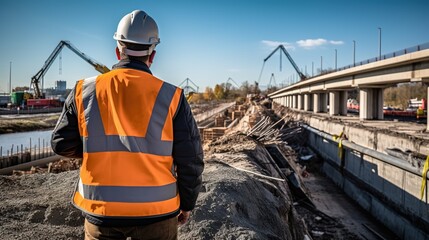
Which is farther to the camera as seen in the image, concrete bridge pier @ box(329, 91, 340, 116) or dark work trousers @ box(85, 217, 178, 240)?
concrete bridge pier @ box(329, 91, 340, 116)

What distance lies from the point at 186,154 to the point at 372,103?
2462cm

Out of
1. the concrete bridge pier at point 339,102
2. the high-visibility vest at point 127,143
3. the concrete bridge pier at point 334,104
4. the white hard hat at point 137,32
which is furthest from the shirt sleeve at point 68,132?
the concrete bridge pier at point 339,102

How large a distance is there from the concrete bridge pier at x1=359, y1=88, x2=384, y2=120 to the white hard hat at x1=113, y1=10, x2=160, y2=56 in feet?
79.7

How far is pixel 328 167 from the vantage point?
67.4 feet

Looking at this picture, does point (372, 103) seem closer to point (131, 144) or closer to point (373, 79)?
point (373, 79)

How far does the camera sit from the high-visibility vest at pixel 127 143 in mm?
2121

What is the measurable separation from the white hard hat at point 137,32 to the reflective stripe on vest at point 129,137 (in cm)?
34

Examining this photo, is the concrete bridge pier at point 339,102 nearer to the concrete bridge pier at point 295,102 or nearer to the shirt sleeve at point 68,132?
the concrete bridge pier at point 295,102

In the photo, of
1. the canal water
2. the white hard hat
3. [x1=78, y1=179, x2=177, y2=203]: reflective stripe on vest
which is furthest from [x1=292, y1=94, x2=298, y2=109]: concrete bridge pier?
[x1=78, y1=179, x2=177, y2=203]: reflective stripe on vest

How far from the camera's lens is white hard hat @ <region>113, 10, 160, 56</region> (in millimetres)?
2344

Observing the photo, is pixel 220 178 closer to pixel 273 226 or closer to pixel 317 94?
pixel 273 226

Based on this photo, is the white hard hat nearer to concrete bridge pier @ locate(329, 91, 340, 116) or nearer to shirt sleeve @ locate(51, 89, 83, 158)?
shirt sleeve @ locate(51, 89, 83, 158)

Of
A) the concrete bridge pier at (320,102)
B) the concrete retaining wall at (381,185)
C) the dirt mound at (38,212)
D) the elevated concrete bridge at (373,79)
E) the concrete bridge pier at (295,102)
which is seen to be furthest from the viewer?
the concrete bridge pier at (295,102)

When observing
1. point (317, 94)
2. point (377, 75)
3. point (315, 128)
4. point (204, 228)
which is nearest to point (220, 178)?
point (204, 228)
